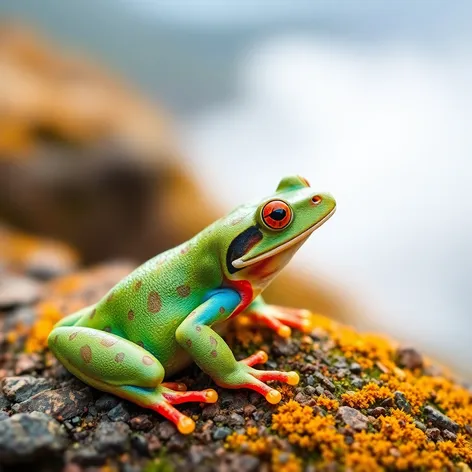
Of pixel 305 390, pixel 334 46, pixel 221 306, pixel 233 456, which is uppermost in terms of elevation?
pixel 334 46

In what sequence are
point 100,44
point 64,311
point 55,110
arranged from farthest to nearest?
point 100,44 < point 55,110 < point 64,311

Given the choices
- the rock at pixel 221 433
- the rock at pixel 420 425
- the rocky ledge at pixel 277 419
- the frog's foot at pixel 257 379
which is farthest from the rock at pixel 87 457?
the rock at pixel 420 425

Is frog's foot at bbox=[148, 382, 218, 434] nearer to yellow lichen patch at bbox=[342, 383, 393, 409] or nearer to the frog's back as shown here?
the frog's back

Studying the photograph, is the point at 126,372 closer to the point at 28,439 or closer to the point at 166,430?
the point at 166,430

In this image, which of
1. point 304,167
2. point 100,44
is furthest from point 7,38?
point 304,167

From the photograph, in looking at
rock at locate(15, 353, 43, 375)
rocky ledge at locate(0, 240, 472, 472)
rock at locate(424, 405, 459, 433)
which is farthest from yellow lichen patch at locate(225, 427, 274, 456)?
rock at locate(15, 353, 43, 375)

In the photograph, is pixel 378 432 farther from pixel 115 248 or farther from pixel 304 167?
pixel 304 167

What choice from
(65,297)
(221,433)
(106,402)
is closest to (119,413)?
(106,402)
